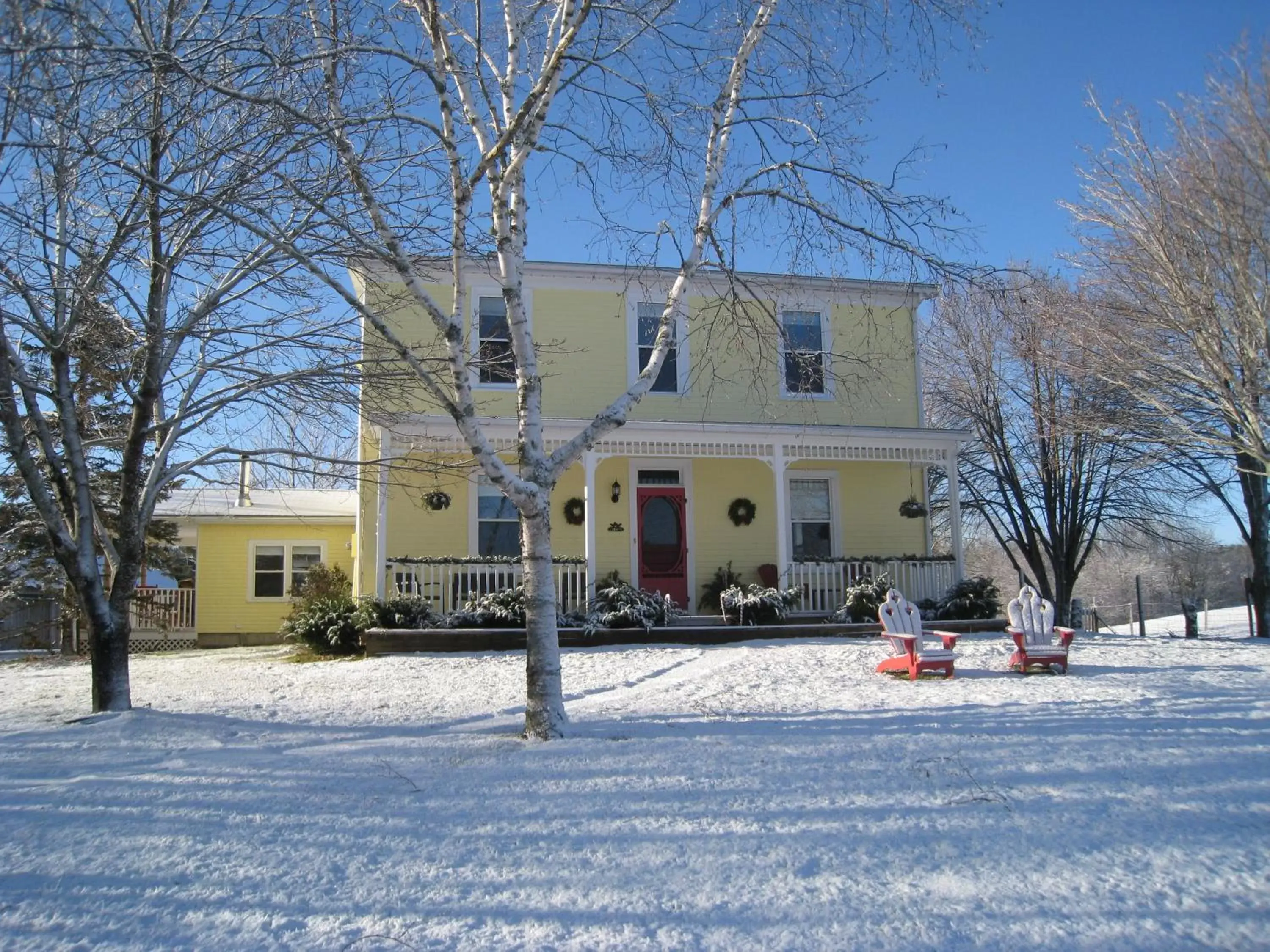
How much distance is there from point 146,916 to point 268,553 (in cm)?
1788

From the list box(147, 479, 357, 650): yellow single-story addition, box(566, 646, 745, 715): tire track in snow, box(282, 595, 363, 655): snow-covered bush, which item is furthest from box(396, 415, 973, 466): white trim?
box(147, 479, 357, 650): yellow single-story addition

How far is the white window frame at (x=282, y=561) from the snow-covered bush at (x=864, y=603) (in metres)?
11.7

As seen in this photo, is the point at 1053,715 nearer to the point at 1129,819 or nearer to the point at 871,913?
the point at 1129,819

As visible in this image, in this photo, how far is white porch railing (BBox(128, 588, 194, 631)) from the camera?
18516 millimetres

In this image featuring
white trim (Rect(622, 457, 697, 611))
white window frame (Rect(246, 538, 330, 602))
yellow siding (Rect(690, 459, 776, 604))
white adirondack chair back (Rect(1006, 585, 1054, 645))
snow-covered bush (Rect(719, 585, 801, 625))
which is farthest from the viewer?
white window frame (Rect(246, 538, 330, 602))

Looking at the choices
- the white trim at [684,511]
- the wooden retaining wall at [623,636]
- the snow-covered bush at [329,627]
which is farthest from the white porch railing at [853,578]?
the snow-covered bush at [329,627]

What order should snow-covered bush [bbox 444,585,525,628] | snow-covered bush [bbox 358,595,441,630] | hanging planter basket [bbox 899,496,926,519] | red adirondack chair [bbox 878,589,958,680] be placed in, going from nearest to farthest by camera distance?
red adirondack chair [bbox 878,589,958,680], snow-covered bush [bbox 358,595,441,630], snow-covered bush [bbox 444,585,525,628], hanging planter basket [bbox 899,496,926,519]

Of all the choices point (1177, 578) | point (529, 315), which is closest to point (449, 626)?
point (529, 315)

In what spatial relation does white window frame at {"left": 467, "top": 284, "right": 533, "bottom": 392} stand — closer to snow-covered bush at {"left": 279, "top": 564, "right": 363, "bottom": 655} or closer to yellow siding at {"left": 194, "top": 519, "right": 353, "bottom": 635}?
snow-covered bush at {"left": 279, "top": 564, "right": 363, "bottom": 655}

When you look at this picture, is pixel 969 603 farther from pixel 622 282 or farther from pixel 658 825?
pixel 658 825

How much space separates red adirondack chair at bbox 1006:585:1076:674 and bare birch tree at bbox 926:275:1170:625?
630cm

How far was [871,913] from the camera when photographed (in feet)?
12.4

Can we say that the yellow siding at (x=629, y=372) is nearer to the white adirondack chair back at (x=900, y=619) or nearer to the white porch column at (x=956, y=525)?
the white porch column at (x=956, y=525)

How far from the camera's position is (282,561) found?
2055 cm
